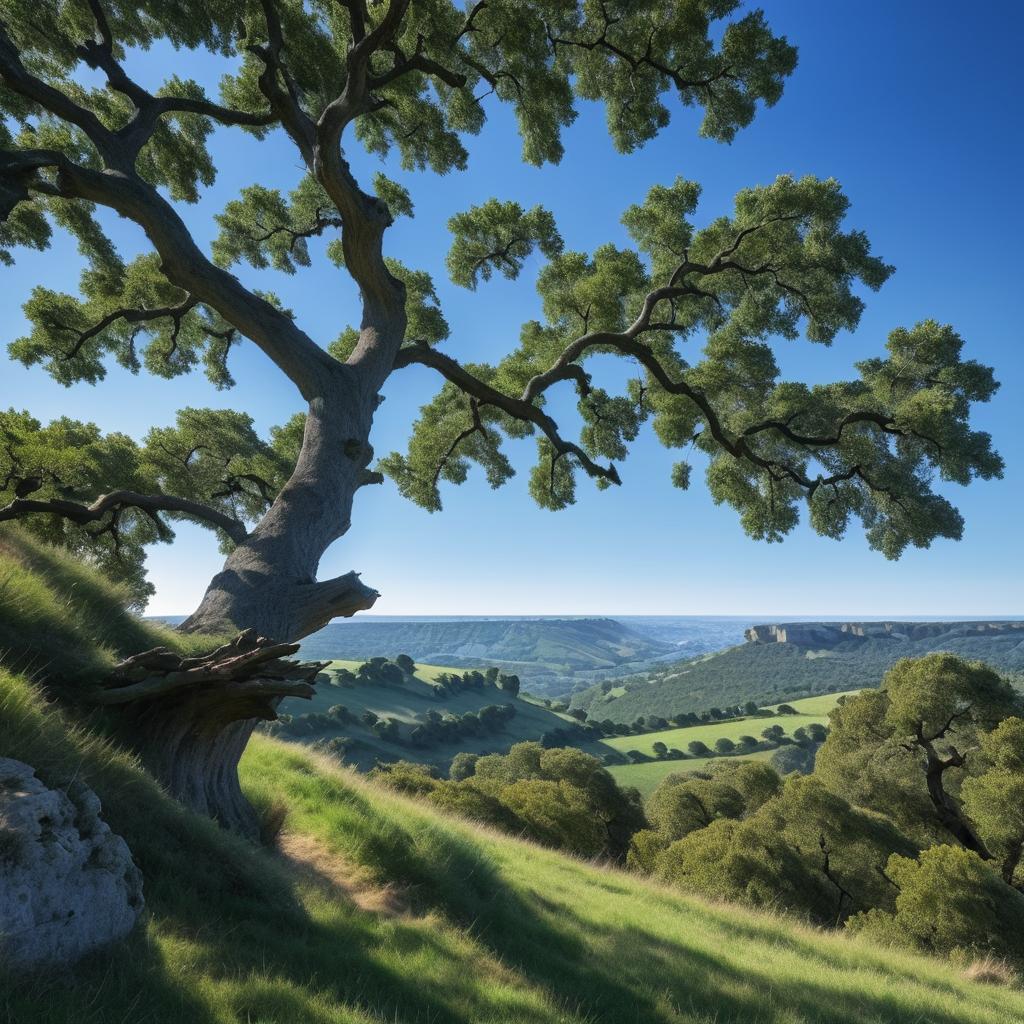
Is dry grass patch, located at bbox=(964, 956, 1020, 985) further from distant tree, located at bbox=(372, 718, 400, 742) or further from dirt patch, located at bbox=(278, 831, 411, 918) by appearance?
distant tree, located at bbox=(372, 718, 400, 742)

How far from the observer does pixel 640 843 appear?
86.7 ft

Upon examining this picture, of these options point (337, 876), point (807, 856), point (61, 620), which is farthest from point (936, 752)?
point (61, 620)

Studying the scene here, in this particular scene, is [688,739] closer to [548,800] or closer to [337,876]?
[548,800]

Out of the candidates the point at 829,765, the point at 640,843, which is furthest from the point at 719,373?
the point at 829,765

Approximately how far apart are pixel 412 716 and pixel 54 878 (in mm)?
113802

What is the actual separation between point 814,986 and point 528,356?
11.0 m

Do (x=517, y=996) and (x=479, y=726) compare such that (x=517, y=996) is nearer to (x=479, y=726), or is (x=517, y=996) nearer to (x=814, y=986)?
(x=814, y=986)

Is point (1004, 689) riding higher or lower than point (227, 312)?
lower

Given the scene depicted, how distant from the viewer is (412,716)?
109m

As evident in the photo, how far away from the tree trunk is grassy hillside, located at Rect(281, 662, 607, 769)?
70.7 m

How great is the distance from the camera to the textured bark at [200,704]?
4289 millimetres

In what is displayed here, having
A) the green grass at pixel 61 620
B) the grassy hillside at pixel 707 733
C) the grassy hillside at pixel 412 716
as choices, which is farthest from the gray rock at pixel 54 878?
the grassy hillside at pixel 707 733

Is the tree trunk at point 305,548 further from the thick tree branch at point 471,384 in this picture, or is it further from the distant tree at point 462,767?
the distant tree at point 462,767

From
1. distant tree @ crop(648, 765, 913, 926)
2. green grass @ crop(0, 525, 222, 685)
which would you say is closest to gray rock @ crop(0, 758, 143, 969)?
green grass @ crop(0, 525, 222, 685)
